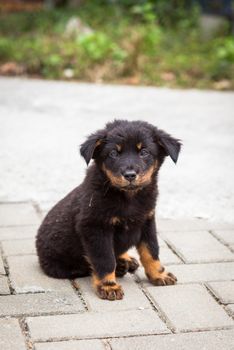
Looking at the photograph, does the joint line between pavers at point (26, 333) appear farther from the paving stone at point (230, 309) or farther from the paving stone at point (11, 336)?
the paving stone at point (230, 309)

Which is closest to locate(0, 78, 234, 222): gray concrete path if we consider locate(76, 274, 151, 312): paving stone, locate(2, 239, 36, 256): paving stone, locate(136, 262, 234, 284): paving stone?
locate(2, 239, 36, 256): paving stone

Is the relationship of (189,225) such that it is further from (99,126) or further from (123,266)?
(99,126)

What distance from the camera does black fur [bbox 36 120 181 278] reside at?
4062 millimetres

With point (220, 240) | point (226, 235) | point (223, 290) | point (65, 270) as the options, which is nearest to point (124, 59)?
point (226, 235)

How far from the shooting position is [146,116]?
9.21 meters

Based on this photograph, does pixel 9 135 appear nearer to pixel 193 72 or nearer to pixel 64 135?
pixel 64 135

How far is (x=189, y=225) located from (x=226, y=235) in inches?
13.2

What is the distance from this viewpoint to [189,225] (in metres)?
5.54

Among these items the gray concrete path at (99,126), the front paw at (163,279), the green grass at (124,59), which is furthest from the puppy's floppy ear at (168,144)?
the green grass at (124,59)

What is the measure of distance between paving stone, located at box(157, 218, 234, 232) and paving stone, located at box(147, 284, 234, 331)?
3.73 feet

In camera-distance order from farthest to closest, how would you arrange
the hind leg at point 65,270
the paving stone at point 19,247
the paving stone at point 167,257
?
the paving stone at point 19,247 < the paving stone at point 167,257 < the hind leg at point 65,270

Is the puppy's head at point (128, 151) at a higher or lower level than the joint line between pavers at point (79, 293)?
higher

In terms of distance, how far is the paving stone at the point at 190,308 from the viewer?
378cm

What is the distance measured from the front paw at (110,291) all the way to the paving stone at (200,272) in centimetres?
34
